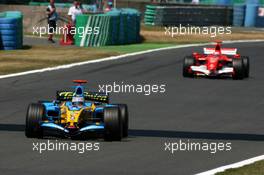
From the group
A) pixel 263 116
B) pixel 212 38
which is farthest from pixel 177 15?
pixel 263 116

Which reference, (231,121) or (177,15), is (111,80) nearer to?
(231,121)

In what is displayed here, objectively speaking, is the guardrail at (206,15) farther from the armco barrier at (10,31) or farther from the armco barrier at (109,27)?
the armco barrier at (10,31)

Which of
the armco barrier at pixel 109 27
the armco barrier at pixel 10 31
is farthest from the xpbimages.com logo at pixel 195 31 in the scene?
the armco barrier at pixel 10 31

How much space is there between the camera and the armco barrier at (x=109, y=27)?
→ 35375mm

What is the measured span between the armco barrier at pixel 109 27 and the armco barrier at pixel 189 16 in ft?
35.1

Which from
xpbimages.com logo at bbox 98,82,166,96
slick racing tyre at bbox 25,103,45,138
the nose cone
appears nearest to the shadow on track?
slick racing tyre at bbox 25,103,45,138

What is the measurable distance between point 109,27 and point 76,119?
2196 cm

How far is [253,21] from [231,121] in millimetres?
38604

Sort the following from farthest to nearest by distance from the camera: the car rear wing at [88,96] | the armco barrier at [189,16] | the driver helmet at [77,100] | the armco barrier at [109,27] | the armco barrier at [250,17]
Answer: the armco barrier at [250,17], the armco barrier at [189,16], the armco barrier at [109,27], the car rear wing at [88,96], the driver helmet at [77,100]

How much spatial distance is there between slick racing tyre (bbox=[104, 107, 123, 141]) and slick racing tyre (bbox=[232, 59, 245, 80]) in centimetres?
1177

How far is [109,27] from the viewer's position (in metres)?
36.2

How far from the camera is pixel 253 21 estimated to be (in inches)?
2196

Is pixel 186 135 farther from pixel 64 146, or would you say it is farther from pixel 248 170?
pixel 248 170

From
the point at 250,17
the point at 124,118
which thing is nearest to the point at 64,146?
the point at 124,118
